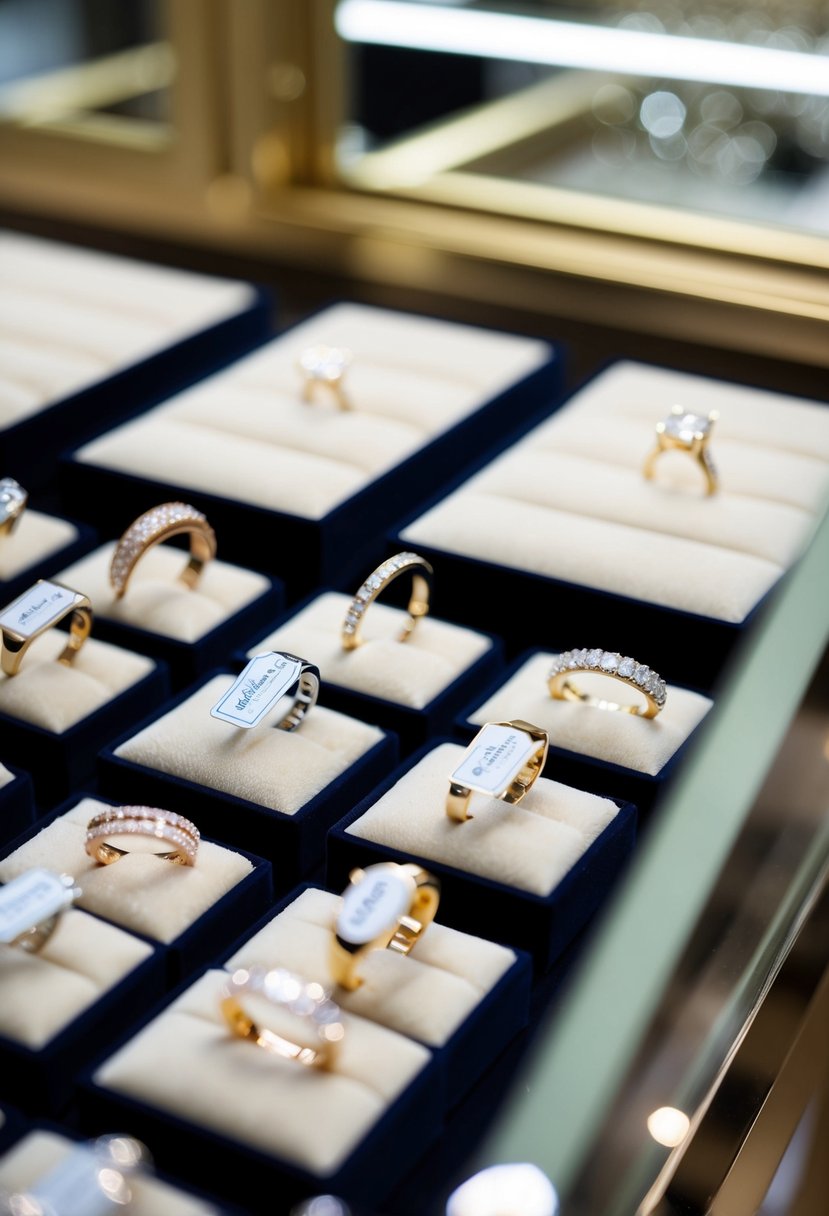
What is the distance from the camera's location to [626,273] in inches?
59.9

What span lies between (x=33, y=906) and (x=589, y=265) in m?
1.00

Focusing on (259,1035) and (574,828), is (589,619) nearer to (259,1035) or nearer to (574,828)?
(574,828)

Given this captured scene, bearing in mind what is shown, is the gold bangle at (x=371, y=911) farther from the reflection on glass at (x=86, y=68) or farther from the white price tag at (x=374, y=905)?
the reflection on glass at (x=86, y=68)

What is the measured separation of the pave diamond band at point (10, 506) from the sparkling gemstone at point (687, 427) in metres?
0.51

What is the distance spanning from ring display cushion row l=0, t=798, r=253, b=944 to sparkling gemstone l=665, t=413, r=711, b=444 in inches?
20.9

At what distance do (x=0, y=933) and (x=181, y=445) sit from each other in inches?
24.5

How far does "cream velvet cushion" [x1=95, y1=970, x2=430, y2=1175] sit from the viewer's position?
→ 673 millimetres

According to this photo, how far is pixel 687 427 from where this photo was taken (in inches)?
46.7

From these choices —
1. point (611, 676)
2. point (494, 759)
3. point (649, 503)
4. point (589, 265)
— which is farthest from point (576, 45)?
point (494, 759)

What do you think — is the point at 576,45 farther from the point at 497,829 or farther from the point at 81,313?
the point at 497,829

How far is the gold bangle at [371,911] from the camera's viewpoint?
72cm

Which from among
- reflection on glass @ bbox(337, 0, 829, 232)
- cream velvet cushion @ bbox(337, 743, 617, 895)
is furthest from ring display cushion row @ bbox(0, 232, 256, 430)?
cream velvet cushion @ bbox(337, 743, 617, 895)

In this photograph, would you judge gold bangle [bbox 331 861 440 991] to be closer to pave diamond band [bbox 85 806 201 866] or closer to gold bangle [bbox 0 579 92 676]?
pave diamond band [bbox 85 806 201 866]

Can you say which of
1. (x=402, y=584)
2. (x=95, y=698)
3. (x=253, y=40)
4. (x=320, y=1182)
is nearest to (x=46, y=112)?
(x=253, y=40)
